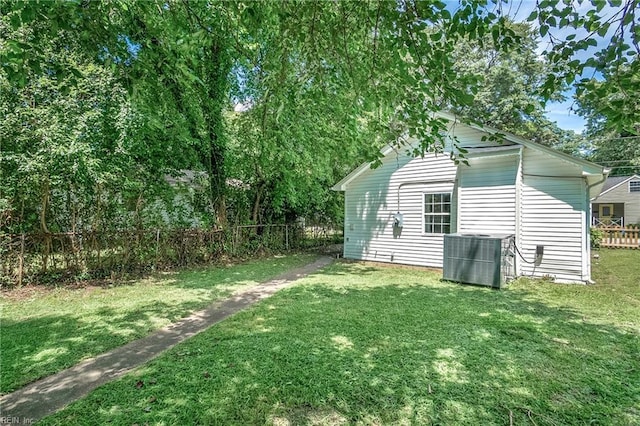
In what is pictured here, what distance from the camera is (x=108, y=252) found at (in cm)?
750

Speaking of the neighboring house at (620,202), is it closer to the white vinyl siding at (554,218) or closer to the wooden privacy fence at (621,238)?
the wooden privacy fence at (621,238)

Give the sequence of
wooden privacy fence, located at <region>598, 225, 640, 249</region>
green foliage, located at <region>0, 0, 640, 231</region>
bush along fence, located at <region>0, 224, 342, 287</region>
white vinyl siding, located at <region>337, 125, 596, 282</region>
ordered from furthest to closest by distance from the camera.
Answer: wooden privacy fence, located at <region>598, 225, 640, 249</region>, white vinyl siding, located at <region>337, 125, 596, 282</region>, bush along fence, located at <region>0, 224, 342, 287</region>, green foliage, located at <region>0, 0, 640, 231</region>

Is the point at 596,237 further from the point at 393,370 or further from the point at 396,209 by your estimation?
the point at 393,370

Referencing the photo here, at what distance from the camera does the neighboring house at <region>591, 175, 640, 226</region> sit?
24.2 meters

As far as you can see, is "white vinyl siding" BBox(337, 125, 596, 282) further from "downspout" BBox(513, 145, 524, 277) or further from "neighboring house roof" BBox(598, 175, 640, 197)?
"neighboring house roof" BBox(598, 175, 640, 197)

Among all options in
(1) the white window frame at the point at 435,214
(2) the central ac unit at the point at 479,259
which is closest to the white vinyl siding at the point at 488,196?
(1) the white window frame at the point at 435,214

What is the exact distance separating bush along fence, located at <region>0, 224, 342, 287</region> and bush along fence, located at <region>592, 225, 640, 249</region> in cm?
1808

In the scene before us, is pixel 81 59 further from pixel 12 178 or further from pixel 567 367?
pixel 567 367

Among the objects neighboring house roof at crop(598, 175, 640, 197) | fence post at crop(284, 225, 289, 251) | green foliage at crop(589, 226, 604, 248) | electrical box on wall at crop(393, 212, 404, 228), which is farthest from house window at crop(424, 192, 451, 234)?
neighboring house roof at crop(598, 175, 640, 197)

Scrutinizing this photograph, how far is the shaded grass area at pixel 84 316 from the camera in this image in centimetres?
351

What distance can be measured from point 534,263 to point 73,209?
11236 millimetres

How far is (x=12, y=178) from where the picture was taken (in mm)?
5926

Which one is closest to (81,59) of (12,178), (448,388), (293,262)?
(12,178)

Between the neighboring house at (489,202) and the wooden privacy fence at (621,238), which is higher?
the neighboring house at (489,202)
